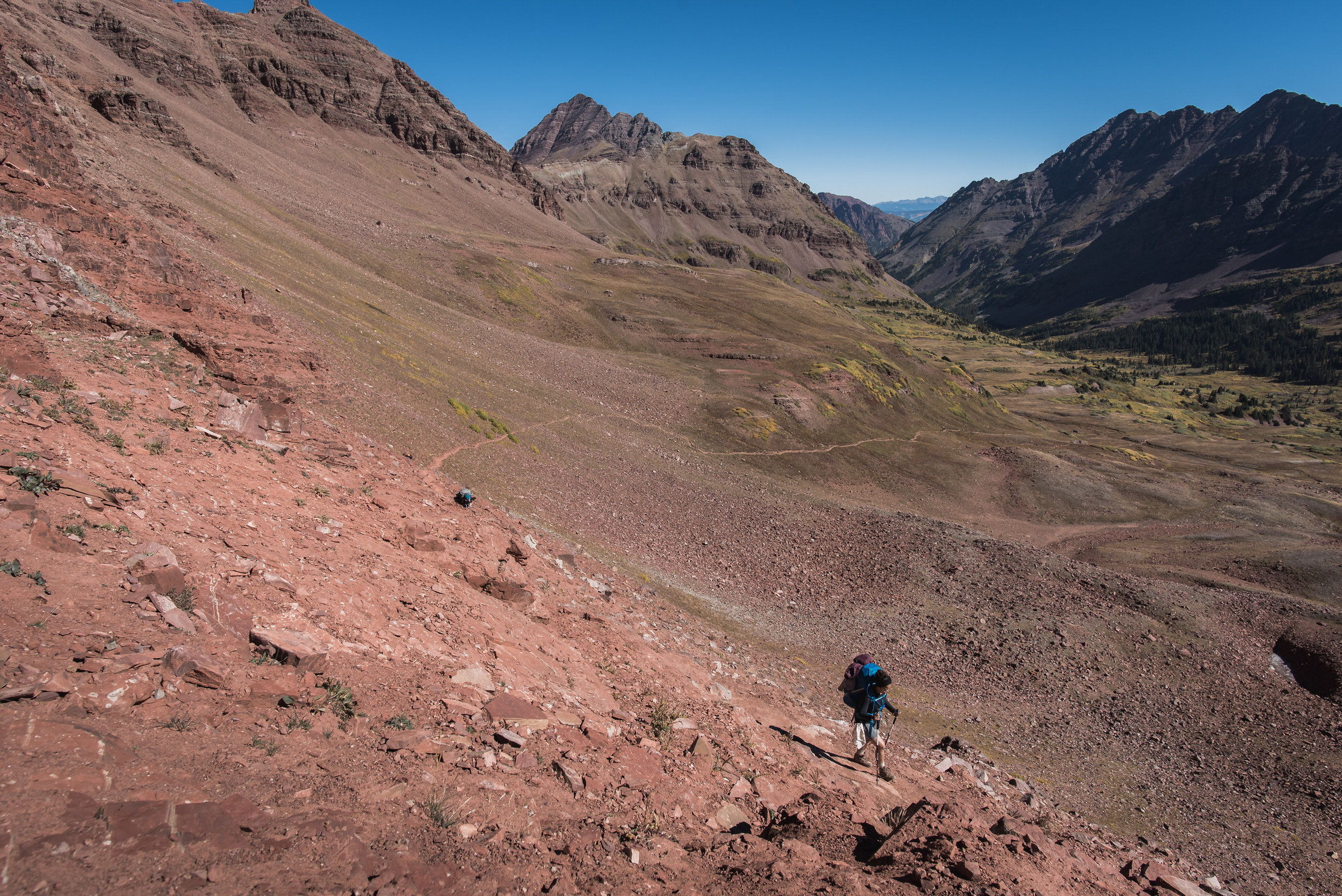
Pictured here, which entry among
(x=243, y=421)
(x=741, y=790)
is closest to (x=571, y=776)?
(x=741, y=790)

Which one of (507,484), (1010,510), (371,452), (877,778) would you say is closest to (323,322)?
(507,484)

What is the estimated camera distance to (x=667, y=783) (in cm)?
902

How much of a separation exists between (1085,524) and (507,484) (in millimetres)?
45016

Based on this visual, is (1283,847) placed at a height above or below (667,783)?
below

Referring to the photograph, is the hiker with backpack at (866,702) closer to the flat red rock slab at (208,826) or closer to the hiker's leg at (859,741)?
the hiker's leg at (859,741)

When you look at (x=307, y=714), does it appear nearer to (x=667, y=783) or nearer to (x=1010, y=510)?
(x=667, y=783)

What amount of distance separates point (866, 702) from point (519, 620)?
7732 mm

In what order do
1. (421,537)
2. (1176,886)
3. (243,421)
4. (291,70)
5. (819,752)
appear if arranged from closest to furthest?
(1176,886) < (819,752) < (421,537) < (243,421) < (291,70)

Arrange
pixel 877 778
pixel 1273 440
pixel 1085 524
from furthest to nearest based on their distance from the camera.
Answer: pixel 1273 440, pixel 1085 524, pixel 877 778

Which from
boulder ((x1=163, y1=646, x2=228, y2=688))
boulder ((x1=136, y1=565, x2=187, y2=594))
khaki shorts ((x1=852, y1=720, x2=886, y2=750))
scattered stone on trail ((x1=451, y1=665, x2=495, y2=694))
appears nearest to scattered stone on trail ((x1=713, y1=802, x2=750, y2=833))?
scattered stone on trail ((x1=451, y1=665, x2=495, y2=694))

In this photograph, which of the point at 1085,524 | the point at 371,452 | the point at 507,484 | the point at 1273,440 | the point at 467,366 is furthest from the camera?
the point at 1273,440

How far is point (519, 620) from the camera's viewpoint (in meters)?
12.9

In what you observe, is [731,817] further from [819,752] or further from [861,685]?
[861,685]

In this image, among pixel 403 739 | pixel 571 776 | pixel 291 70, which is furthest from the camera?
pixel 291 70
